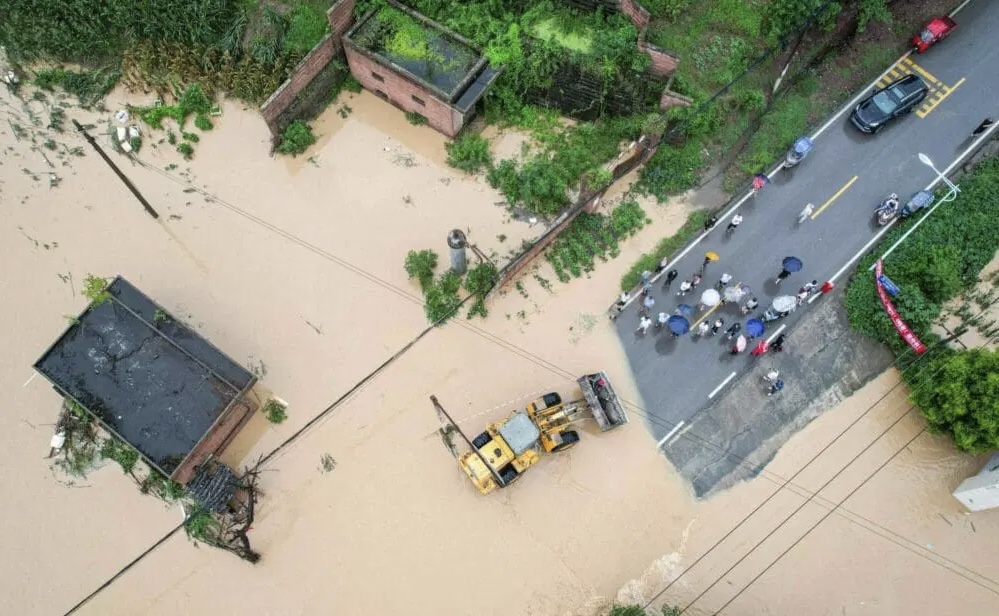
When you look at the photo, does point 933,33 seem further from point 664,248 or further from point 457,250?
point 457,250

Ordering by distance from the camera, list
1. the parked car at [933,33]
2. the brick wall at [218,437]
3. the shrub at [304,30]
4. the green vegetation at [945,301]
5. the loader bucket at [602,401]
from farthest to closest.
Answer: the parked car at [933,33] < the shrub at [304,30] < the loader bucket at [602,401] < the brick wall at [218,437] < the green vegetation at [945,301]

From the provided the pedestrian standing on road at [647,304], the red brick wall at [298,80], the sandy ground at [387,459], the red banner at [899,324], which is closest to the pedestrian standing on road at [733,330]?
the pedestrian standing on road at [647,304]

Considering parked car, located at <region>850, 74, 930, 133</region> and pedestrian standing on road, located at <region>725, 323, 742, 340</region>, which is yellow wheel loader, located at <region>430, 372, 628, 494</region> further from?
parked car, located at <region>850, 74, 930, 133</region>

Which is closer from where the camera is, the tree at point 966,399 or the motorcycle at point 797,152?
the tree at point 966,399

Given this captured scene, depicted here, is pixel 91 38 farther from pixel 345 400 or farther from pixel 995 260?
pixel 995 260

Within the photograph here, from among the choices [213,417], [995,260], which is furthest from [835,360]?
[213,417]

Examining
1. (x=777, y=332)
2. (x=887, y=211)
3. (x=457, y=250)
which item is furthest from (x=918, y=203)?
(x=457, y=250)

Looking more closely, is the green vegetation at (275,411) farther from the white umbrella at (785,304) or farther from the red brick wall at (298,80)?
the white umbrella at (785,304)
